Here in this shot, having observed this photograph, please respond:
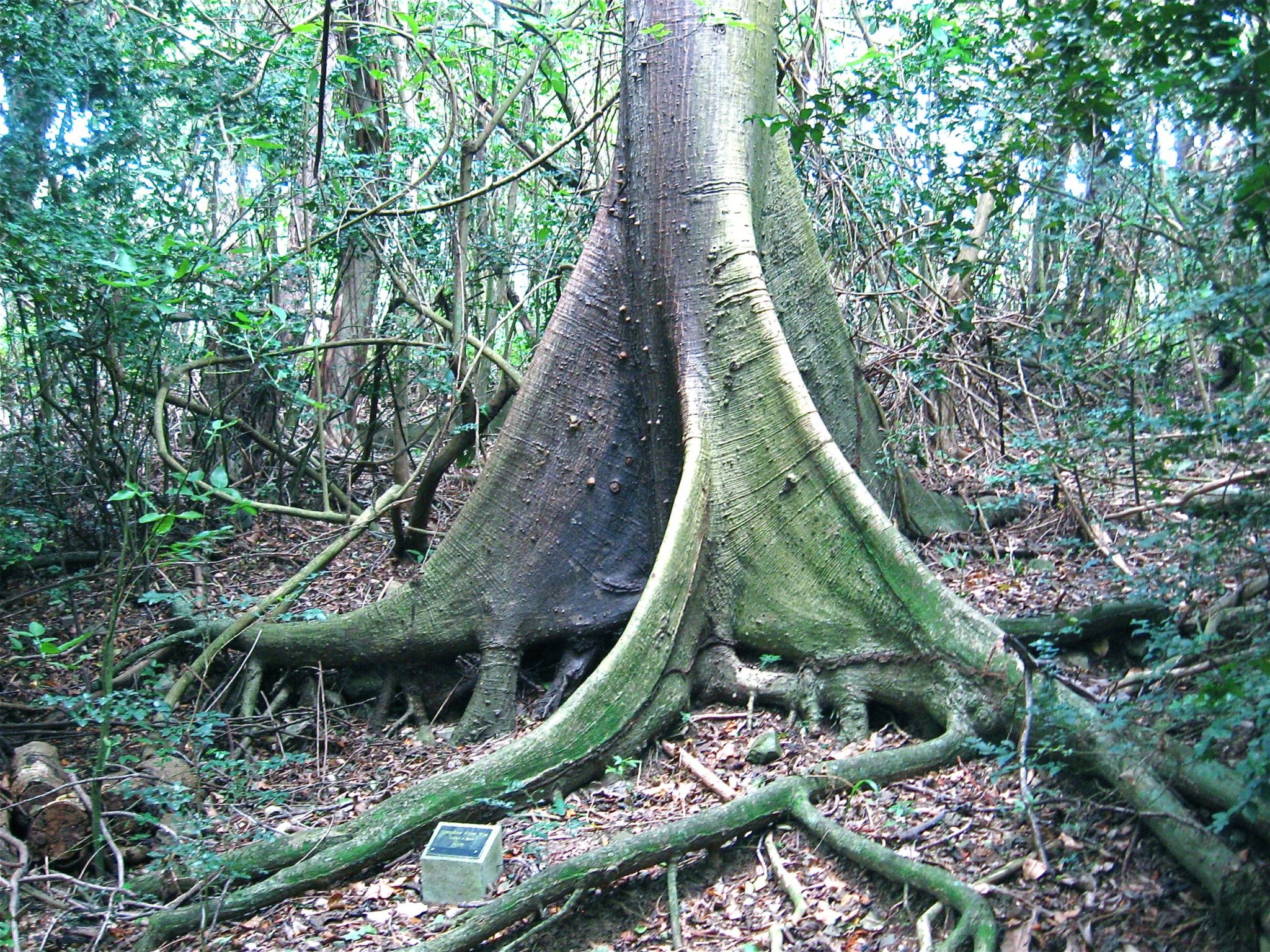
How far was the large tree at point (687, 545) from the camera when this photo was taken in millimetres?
3561

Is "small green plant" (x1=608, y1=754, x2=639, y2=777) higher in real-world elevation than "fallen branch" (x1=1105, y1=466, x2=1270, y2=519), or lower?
lower

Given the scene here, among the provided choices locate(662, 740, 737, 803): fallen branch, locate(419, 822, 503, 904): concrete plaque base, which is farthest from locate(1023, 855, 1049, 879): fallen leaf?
locate(419, 822, 503, 904): concrete plaque base

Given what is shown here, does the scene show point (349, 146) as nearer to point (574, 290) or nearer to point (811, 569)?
point (574, 290)

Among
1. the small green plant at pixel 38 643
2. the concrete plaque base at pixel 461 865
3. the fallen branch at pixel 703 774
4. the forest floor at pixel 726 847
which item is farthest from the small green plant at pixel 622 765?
the small green plant at pixel 38 643

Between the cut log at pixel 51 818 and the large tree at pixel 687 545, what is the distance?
815 millimetres

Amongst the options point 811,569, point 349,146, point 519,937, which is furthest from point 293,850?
point 349,146

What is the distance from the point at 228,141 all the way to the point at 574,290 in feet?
8.03

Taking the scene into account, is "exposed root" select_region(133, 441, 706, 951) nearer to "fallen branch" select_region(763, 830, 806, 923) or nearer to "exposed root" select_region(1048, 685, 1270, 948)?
"fallen branch" select_region(763, 830, 806, 923)

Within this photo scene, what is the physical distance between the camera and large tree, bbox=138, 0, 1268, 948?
356cm

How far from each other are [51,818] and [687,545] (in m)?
2.88

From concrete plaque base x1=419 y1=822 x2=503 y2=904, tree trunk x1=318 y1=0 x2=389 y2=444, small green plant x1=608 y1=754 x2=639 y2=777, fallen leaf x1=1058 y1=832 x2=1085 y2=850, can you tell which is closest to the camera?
fallen leaf x1=1058 y1=832 x2=1085 y2=850

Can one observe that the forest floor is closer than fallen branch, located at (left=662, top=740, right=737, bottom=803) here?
Yes

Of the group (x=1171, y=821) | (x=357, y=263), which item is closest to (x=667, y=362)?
(x=1171, y=821)

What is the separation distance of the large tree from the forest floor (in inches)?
4.7
